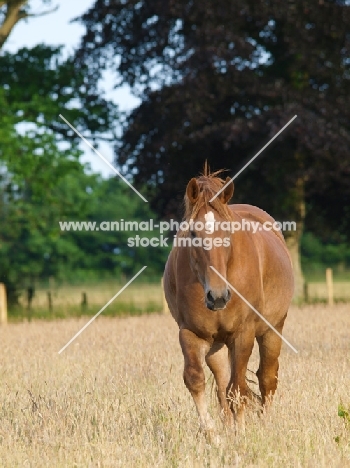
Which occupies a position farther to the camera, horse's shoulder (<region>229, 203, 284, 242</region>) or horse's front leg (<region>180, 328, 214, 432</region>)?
horse's shoulder (<region>229, 203, 284, 242</region>)

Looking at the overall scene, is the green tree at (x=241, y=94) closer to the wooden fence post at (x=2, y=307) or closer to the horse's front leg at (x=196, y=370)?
the wooden fence post at (x=2, y=307)

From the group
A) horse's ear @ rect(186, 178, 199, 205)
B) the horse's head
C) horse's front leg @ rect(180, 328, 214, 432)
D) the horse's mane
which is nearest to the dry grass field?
horse's front leg @ rect(180, 328, 214, 432)

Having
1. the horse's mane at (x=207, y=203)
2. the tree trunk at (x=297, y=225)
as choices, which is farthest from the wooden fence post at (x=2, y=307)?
the horse's mane at (x=207, y=203)

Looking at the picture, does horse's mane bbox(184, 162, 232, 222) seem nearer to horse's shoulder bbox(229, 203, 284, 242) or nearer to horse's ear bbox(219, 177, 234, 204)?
horse's ear bbox(219, 177, 234, 204)

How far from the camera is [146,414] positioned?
7.16 meters

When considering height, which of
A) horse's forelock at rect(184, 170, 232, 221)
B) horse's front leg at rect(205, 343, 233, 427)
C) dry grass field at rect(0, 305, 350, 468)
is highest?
horse's forelock at rect(184, 170, 232, 221)

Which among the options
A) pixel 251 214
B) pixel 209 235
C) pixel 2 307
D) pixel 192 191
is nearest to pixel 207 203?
pixel 192 191

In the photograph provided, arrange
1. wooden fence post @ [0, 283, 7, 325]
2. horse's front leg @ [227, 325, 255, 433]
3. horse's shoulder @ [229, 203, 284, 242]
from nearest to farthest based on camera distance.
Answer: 1. horse's front leg @ [227, 325, 255, 433]
2. horse's shoulder @ [229, 203, 284, 242]
3. wooden fence post @ [0, 283, 7, 325]

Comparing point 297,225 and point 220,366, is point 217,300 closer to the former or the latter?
point 220,366

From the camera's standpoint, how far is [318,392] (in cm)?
757

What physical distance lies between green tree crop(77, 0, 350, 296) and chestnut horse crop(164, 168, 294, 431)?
1365 cm

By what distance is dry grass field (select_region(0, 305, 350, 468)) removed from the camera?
5.62m

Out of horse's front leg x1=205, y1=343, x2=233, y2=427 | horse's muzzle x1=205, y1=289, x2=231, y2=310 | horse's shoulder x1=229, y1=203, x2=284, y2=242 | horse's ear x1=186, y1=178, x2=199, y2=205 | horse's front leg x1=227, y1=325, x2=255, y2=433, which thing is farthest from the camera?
horse's shoulder x1=229, y1=203, x2=284, y2=242

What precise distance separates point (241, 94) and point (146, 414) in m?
15.6
